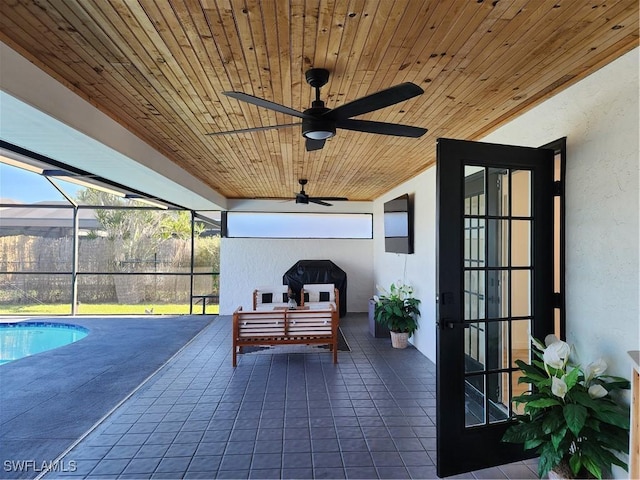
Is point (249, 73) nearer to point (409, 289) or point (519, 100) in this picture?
point (519, 100)

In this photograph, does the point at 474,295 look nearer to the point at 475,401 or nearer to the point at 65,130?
the point at 475,401

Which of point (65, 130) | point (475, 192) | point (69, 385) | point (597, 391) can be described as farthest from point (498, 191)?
point (69, 385)

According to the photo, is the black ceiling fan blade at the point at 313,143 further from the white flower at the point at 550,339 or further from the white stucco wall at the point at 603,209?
the white flower at the point at 550,339

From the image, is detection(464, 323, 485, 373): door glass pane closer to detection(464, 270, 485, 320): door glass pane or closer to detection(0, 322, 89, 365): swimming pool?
detection(464, 270, 485, 320): door glass pane

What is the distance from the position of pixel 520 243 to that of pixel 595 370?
0.88m

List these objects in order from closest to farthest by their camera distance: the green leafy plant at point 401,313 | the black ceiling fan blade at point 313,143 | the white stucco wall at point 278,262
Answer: the black ceiling fan blade at point 313,143
the green leafy plant at point 401,313
the white stucco wall at point 278,262

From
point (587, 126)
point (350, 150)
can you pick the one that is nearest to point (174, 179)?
point (350, 150)

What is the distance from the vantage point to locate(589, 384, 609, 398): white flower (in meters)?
1.84

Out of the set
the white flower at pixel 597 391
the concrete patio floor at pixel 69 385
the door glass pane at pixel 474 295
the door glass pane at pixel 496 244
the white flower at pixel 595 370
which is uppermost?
the door glass pane at pixel 496 244

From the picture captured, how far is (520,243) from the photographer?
2398 millimetres

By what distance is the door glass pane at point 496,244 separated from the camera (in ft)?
7.72

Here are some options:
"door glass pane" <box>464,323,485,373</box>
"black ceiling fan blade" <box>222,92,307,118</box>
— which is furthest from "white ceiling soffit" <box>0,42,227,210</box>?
"door glass pane" <box>464,323,485,373</box>

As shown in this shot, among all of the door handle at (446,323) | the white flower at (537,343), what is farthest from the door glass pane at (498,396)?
the door handle at (446,323)

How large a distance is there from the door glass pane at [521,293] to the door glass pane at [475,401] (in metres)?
0.52
